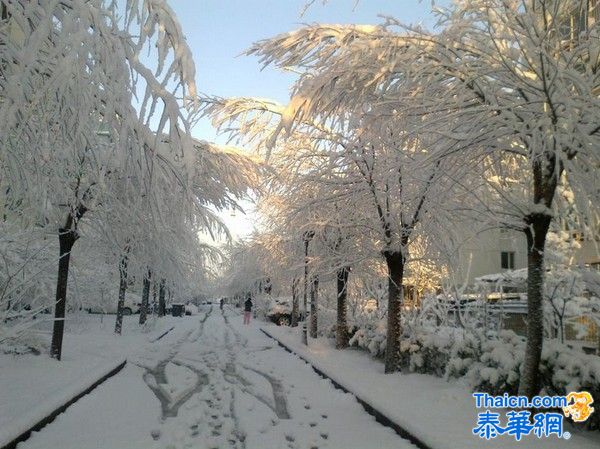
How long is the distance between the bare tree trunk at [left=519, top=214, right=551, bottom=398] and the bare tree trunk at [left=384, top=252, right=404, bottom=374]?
4638 millimetres

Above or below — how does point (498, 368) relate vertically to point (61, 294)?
below

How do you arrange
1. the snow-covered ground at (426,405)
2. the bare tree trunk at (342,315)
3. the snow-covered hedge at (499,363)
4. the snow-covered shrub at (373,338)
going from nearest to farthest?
the snow-covered ground at (426,405) → the snow-covered hedge at (499,363) → the snow-covered shrub at (373,338) → the bare tree trunk at (342,315)

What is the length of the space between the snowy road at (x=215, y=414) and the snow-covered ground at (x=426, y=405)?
291 mm

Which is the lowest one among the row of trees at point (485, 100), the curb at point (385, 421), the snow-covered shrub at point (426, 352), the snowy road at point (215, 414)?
the snowy road at point (215, 414)

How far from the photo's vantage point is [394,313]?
1150cm

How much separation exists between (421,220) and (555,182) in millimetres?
4915

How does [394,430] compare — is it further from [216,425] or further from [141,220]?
[141,220]

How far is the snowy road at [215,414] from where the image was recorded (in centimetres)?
598

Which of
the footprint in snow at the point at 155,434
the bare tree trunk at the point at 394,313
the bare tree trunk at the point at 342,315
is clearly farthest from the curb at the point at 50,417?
the bare tree trunk at the point at 342,315

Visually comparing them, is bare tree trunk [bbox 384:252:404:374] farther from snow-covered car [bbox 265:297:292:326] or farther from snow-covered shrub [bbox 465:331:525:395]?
snow-covered car [bbox 265:297:292:326]

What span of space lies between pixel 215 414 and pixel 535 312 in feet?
15.1

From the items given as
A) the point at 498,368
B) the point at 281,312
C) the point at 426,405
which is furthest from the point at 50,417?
the point at 281,312

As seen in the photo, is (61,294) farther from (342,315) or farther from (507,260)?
(507,260)

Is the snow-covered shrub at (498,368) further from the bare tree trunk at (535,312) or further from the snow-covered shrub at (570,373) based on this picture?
the bare tree trunk at (535,312)
